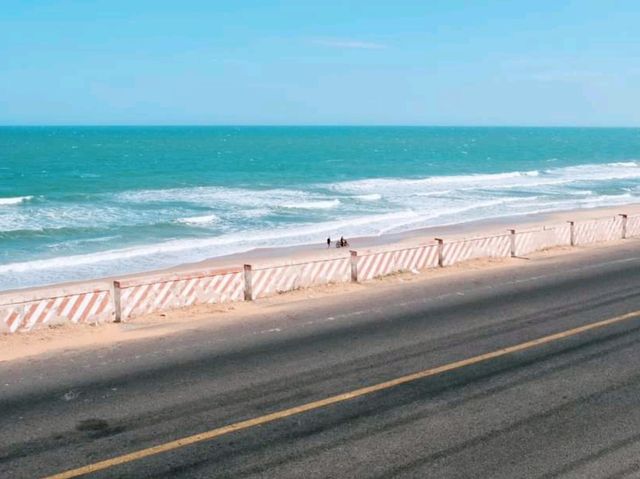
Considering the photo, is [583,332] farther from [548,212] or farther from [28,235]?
[548,212]

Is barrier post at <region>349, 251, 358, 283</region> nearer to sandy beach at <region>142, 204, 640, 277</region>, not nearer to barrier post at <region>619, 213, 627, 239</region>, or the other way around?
sandy beach at <region>142, 204, 640, 277</region>

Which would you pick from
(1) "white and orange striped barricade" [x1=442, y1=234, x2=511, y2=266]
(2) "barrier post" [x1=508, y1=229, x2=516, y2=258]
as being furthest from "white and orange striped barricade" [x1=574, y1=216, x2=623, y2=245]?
(1) "white and orange striped barricade" [x1=442, y1=234, x2=511, y2=266]

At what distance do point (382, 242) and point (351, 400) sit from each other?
2512cm

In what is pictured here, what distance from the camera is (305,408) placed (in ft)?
33.3

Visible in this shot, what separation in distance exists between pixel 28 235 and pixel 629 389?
3323cm

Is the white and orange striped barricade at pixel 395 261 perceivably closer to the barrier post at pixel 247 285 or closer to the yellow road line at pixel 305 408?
the barrier post at pixel 247 285

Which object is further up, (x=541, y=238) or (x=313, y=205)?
(x=541, y=238)

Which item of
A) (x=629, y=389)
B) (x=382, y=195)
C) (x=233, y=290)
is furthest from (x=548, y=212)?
(x=629, y=389)

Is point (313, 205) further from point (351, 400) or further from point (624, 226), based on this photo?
point (351, 400)

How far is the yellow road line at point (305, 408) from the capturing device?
8523mm

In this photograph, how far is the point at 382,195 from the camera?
58625 mm

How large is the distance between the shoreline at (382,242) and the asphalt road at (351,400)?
7.68m

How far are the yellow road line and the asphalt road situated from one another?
0.11m

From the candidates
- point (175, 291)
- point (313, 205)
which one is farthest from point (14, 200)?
point (175, 291)
